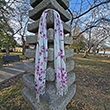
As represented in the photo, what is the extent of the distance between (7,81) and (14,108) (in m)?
2.26

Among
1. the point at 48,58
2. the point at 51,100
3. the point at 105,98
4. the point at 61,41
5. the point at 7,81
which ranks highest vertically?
the point at 61,41

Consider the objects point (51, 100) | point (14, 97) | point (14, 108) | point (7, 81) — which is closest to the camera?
point (51, 100)

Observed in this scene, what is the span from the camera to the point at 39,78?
1.50 metres

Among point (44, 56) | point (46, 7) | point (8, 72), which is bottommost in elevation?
point (8, 72)

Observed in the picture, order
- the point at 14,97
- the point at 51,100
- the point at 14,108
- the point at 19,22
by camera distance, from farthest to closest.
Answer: the point at 19,22 < the point at 14,97 < the point at 14,108 < the point at 51,100

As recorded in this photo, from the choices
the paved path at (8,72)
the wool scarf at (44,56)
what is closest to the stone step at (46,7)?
the wool scarf at (44,56)

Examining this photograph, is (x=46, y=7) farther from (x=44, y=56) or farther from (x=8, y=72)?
(x=8, y=72)

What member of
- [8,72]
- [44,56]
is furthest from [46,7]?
[8,72]

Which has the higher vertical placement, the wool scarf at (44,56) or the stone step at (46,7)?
the stone step at (46,7)

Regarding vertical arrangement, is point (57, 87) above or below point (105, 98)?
above

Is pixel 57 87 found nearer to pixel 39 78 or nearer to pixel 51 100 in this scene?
pixel 51 100

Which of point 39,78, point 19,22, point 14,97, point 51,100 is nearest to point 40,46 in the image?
point 39,78

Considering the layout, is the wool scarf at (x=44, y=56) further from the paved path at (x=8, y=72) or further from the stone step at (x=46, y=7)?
the paved path at (x=8, y=72)

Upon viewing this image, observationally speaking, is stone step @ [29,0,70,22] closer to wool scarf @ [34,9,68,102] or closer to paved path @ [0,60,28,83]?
wool scarf @ [34,9,68,102]
